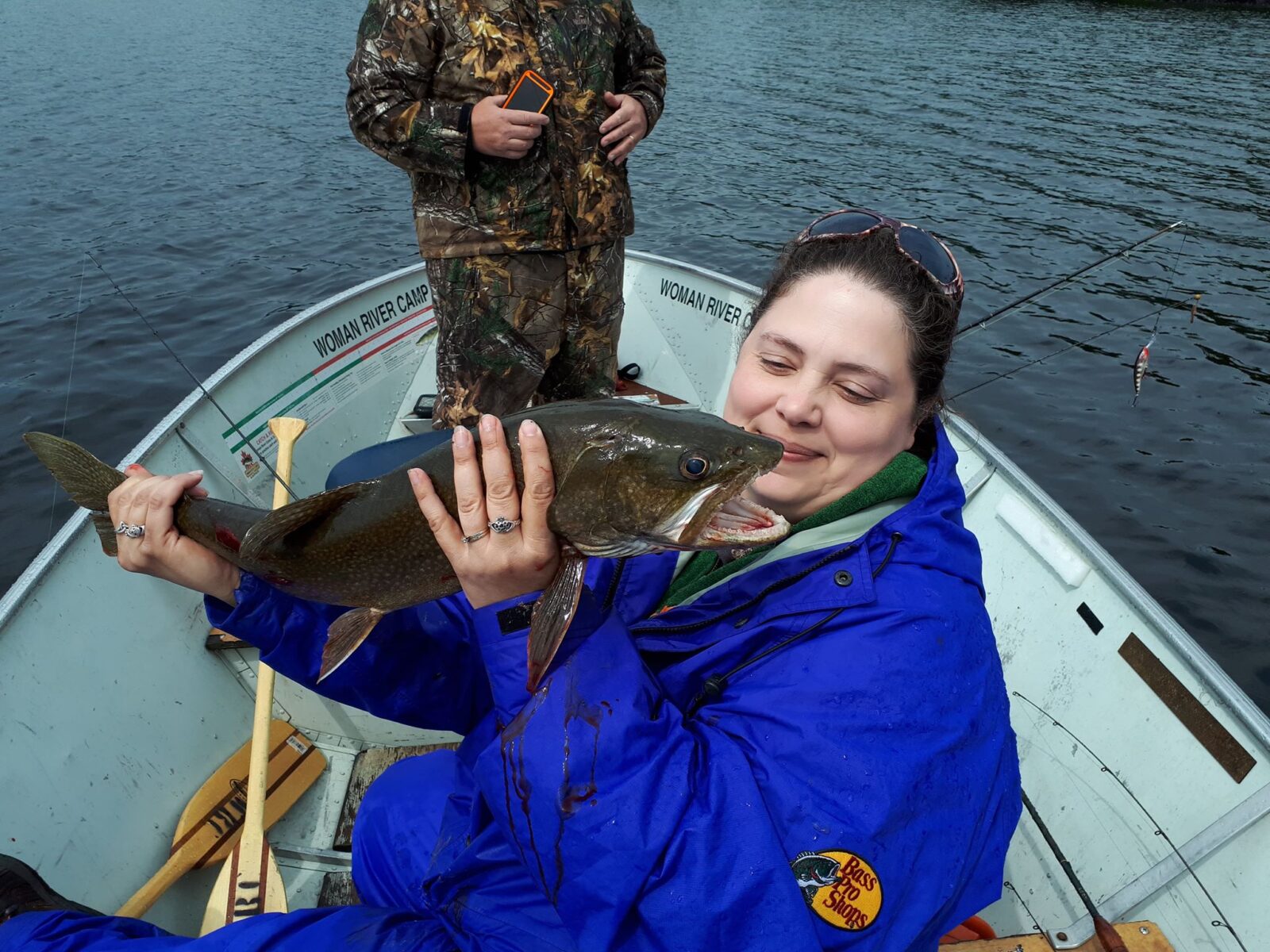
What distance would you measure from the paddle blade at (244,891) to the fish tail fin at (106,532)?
1.45 metres

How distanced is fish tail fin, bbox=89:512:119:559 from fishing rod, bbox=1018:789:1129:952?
3.01 meters

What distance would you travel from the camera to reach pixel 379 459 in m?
4.40

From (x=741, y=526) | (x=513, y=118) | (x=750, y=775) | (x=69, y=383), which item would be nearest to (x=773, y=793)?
(x=750, y=775)

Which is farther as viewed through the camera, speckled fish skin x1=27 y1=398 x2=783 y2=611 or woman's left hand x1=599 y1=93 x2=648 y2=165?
woman's left hand x1=599 y1=93 x2=648 y2=165

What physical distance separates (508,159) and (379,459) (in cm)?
174

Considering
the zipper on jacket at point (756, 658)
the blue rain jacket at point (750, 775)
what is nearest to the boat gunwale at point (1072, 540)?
the blue rain jacket at point (750, 775)

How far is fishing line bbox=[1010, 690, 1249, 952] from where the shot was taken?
2.79 meters

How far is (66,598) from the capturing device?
3488mm

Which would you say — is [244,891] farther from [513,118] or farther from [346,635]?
[513,118]

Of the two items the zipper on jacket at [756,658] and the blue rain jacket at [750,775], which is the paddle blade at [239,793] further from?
the zipper on jacket at [756,658]

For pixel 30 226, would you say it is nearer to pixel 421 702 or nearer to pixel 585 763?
pixel 421 702

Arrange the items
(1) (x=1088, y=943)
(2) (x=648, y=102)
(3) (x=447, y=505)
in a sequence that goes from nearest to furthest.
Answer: (3) (x=447, y=505) < (1) (x=1088, y=943) < (2) (x=648, y=102)

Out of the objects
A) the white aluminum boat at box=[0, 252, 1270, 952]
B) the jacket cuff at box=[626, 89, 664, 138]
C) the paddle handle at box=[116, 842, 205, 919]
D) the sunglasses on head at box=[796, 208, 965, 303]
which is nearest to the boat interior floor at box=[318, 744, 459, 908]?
the white aluminum boat at box=[0, 252, 1270, 952]

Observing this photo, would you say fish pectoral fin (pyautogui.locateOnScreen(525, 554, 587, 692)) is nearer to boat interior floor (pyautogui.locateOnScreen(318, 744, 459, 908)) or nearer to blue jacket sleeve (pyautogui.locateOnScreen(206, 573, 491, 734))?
blue jacket sleeve (pyautogui.locateOnScreen(206, 573, 491, 734))
